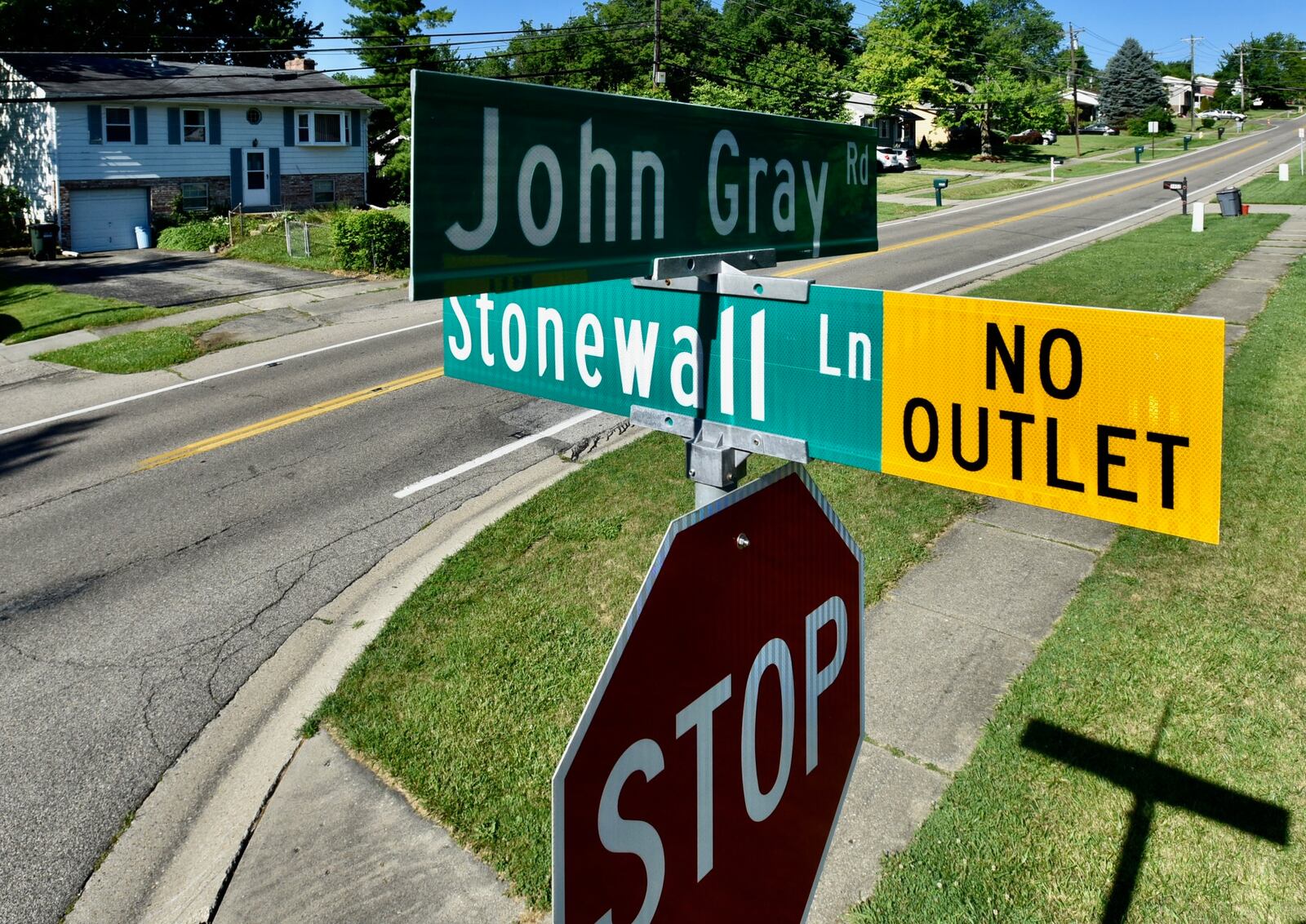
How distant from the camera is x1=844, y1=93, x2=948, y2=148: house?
2466 inches

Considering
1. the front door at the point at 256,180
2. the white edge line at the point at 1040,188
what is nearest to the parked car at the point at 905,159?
the white edge line at the point at 1040,188

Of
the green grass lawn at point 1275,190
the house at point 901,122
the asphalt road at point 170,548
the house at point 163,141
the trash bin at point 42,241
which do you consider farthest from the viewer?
the house at point 901,122

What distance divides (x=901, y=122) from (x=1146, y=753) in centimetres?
6729

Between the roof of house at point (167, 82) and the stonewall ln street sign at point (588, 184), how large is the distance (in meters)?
30.3

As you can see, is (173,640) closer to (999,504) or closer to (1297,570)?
(999,504)

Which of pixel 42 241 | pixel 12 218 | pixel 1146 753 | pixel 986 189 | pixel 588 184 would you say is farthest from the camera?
pixel 986 189

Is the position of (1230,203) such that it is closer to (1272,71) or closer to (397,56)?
(397,56)

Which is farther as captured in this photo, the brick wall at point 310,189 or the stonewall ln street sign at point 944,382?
the brick wall at point 310,189

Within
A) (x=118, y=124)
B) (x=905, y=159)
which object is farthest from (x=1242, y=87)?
(x=118, y=124)

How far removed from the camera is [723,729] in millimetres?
1733

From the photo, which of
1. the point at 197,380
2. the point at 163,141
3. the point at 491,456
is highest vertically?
the point at 163,141

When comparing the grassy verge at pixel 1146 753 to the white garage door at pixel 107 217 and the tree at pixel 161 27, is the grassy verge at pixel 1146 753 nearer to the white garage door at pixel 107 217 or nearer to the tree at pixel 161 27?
the white garage door at pixel 107 217

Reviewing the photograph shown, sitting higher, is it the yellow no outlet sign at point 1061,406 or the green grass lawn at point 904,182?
the green grass lawn at point 904,182

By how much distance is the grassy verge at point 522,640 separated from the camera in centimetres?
496
